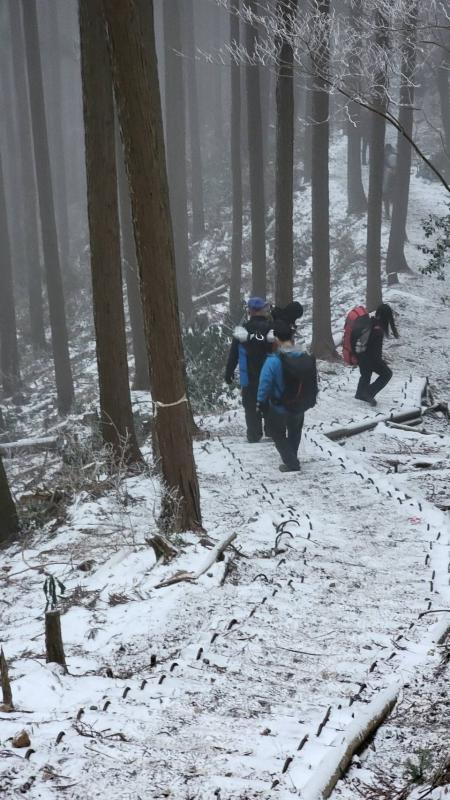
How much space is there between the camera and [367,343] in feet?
42.8

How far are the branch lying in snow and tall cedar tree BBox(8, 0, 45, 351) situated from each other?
2268cm

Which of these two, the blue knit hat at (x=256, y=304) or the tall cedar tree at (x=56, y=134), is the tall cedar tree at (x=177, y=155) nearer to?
the tall cedar tree at (x=56, y=134)

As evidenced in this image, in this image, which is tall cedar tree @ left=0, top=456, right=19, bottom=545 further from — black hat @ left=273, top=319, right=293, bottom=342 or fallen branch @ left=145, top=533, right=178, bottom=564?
black hat @ left=273, top=319, right=293, bottom=342

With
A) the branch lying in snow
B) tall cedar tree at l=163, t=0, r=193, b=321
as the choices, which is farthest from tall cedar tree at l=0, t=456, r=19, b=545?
tall cedar tree at l=163, t=0, r=193, b=321

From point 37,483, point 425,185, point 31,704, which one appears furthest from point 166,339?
point 425,185

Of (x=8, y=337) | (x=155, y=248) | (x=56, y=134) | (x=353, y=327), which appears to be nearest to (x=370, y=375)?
(x=353, y=327)

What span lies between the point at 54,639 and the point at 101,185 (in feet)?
20.9

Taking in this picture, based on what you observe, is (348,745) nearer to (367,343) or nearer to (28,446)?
(367,343)

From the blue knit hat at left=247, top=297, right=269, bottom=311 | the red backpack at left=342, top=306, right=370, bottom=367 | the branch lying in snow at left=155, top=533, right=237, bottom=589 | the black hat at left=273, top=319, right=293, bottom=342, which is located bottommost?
the branch lying in snow at left=155, top=533, right=237, bottom=589

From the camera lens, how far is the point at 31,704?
3732mm

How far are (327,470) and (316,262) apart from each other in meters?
9.81

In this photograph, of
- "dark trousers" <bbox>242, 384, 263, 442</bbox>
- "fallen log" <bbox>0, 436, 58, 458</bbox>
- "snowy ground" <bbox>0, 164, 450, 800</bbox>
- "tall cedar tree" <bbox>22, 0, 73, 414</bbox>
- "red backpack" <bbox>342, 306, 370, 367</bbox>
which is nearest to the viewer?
"snowy ground" <bbox>0, 164, 450, 800</bbox>

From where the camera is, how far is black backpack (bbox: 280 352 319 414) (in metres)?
9.27

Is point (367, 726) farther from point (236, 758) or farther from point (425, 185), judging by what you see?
point (425, 185)
